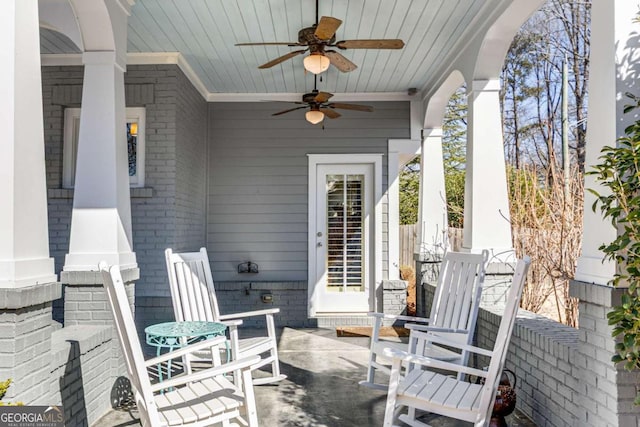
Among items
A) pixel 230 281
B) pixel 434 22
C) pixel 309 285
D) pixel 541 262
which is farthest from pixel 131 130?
pixel 541 262

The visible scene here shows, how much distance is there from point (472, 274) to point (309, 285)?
11.1 feet

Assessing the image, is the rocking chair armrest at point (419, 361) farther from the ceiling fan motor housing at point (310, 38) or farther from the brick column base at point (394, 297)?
the brick column base at point (394, 297)

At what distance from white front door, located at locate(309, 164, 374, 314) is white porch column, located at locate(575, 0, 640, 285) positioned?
170 inches

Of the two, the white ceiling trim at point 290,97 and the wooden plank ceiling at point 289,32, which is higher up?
the wooden plank ceiling at point 289,32

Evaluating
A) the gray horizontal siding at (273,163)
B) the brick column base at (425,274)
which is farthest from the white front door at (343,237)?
the brick column base at (425,274)

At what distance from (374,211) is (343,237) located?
1.85 feet

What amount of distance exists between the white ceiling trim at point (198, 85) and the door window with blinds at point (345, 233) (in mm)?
1114

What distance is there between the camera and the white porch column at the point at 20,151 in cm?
206

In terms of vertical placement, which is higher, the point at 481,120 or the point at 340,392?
the point at 481,120

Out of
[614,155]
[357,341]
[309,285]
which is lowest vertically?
[357,341]

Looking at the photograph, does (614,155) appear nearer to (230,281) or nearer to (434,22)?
(434,22)

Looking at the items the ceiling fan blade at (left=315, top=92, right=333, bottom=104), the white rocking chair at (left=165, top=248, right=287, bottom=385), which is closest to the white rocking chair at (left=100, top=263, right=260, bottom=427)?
the white rocking chair at (left=165, top=248, right=287, bottom=385)

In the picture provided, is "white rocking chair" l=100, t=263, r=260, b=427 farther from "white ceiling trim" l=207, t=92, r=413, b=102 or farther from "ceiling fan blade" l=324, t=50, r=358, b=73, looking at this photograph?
"white ceiling trim" l=207, t=92, r=413, b=102

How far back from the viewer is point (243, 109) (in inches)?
257
